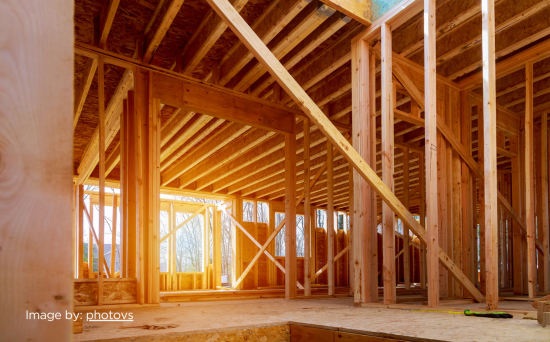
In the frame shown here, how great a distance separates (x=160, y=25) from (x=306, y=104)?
7.55ft

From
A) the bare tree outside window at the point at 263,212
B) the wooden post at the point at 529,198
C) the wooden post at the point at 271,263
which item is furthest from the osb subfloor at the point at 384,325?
the bare tree outside window at the point at 263,212

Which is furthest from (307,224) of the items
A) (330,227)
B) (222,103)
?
(222,103)

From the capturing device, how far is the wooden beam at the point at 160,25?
15.4 ft

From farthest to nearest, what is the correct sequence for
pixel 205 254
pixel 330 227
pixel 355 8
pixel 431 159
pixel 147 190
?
pixel 205 254 < pixel 330 227 < pixel 147 190 < pixel 355 8 < pixel 431 159

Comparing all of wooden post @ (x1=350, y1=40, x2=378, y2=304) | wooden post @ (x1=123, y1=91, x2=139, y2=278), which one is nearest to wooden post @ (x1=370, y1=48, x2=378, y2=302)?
wooden post @ (x1=350, y1=40, x2=378, y2=304)

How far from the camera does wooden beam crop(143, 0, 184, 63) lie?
4.69 metres

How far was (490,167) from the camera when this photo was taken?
152 inches

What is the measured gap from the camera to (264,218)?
13078mm

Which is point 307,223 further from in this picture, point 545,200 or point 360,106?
point 545,200

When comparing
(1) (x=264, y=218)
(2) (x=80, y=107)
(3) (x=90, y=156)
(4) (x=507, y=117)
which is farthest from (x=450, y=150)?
(1) (x=264, y=218)

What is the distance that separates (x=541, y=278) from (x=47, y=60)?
7.60 meters

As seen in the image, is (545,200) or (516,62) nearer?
(516,62)

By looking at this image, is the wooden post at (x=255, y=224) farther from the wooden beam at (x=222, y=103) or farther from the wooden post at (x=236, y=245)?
the wooden beam at (x=222, y=103)

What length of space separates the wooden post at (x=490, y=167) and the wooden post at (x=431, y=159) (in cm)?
45
